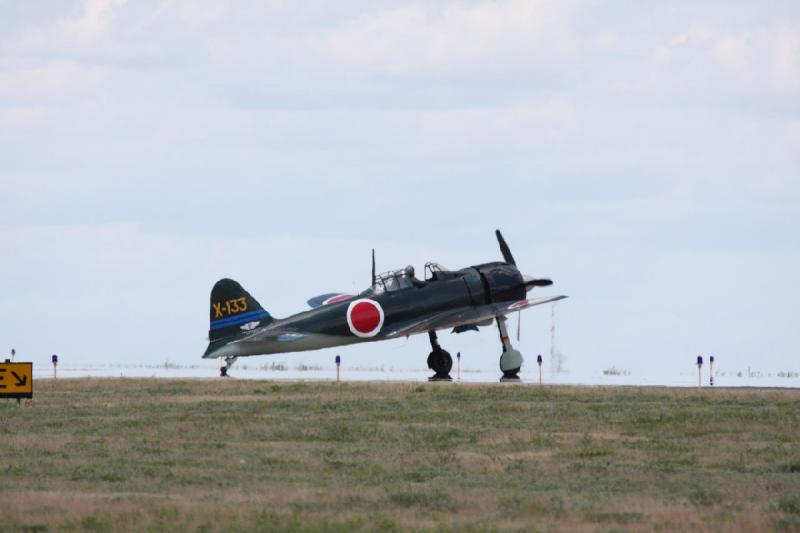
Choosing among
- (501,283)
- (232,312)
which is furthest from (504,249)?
(232,312)

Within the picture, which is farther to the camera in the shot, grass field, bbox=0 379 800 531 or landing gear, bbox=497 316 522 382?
landing gear, bbox=497 316 522 382

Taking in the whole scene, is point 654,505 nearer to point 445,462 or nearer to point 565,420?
point 445,462

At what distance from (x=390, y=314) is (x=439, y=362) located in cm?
282

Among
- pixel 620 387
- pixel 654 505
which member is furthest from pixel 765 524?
pixel 620 387

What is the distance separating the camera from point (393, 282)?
140 ft

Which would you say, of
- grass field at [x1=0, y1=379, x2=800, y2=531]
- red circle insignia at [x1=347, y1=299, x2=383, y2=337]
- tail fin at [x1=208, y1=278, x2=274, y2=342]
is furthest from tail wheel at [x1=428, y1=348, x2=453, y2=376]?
tail fin at [x1=208, y1=278, x2=274, y2=342]

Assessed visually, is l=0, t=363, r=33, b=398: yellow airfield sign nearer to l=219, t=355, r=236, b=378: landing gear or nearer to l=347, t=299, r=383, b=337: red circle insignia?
l=219, t=355, r=236, b=378: landing gear

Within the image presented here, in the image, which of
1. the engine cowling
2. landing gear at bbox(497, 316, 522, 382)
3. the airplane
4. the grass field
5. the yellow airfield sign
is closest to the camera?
the grass field

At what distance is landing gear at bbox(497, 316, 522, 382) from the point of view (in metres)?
43.0

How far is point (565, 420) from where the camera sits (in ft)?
103

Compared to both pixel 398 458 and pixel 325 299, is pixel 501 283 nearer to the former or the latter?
pixel 325 299

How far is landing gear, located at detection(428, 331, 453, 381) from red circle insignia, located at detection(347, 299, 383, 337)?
7.88 ft

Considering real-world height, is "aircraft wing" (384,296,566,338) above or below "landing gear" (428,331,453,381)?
above

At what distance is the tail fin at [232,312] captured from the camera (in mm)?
41812
